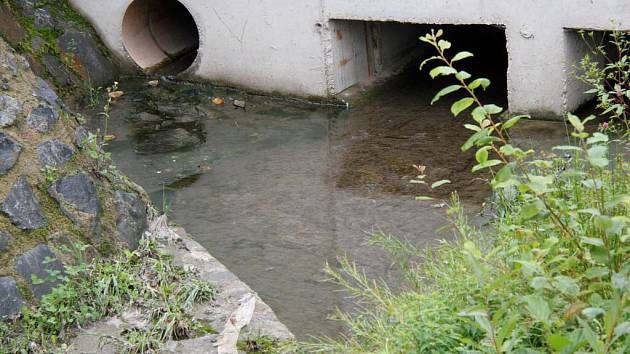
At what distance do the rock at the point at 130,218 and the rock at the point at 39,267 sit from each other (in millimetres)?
514

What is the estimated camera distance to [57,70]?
9156mm

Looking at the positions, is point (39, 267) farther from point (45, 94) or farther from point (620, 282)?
point (620, 282)

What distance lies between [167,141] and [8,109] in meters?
3.05

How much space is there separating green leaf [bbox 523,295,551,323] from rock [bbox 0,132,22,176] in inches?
119

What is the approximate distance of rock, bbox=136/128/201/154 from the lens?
26.6 ft

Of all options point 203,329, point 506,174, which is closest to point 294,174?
point 203,329

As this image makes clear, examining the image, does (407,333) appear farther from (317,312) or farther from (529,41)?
(529,41)

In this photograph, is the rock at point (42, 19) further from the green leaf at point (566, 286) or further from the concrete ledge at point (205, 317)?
the green leaf at point (566, 286)

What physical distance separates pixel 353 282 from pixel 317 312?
0.31 metres

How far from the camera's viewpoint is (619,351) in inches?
114

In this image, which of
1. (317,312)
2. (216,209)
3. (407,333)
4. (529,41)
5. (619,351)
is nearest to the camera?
(619,351)

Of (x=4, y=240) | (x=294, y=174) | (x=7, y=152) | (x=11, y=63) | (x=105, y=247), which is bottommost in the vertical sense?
(x=294, y=174)

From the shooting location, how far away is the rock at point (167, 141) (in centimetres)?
811

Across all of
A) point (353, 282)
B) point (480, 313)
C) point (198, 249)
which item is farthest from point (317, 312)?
point (480, 313)
